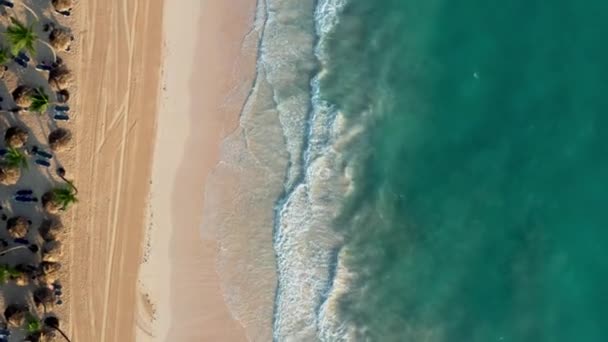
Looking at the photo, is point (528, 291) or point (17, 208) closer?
point (17, 208)

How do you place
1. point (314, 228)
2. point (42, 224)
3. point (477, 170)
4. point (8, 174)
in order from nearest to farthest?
1. point (8, 174)
2. point (42, 224)
3. point (314, 228)
4. point (477, 170)

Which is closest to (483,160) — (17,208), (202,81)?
(202,81)

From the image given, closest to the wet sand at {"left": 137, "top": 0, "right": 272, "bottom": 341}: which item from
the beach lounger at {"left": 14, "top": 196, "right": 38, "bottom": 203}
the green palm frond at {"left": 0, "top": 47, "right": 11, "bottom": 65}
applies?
the beach lounger at {"left": 14, "top": 196, "right": 38, "bottom": 203}

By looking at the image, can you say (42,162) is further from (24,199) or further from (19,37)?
(19,37)

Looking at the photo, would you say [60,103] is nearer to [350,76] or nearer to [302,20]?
[302,20]

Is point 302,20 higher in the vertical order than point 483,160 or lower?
higher

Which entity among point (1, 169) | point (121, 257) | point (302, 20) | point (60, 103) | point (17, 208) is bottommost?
point (121, 257)

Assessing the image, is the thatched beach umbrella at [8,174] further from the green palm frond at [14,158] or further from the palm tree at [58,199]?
the palm tree at [58,199]

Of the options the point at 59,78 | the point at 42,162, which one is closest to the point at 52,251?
the point at 42,162
